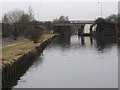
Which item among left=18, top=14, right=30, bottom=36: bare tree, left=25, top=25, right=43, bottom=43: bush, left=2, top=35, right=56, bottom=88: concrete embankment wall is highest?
left=18, top=14, right=30, bottom=36: bare tree

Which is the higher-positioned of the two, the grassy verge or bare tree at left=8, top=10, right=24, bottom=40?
bare tree at left=8, top=10, right=24, bottom=40

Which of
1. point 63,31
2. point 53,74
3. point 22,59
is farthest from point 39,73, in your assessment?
point 63,31

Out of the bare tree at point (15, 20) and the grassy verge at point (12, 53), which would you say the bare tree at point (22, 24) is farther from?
the grassy verge at point (12, 53)

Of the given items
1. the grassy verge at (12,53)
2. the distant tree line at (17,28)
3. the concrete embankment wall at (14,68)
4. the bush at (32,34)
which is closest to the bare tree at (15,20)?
the distant tree line at (17,28)

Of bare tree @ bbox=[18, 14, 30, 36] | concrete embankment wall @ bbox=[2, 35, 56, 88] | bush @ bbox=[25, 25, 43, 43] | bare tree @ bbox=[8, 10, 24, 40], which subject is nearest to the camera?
concrete embankment wall @ bbox=[2, 35, 56, 88]

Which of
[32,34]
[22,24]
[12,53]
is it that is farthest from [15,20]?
[12,53]

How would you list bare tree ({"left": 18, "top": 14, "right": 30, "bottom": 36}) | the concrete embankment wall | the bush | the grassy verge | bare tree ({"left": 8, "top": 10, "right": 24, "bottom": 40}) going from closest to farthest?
1. the concrete embankment wall
2. the grassy verge
3. the bush
4. bare tree ({"left": 8, "top": 10, "right": 24, "bottom": 40})
5. bare tree ({"left": 18, "top": 14, "right": 30, "bottom": 36})

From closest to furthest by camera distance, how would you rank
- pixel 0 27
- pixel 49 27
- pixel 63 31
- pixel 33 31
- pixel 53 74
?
pixel 53 74
pixel 33 31
pixel 0 27
pixel 49 27
pixel 63 31

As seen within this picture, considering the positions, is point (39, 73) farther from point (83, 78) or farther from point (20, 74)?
point (83, 78)

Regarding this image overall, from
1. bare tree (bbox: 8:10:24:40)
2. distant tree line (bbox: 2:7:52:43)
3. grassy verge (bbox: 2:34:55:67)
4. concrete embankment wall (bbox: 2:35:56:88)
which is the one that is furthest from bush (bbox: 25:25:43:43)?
concrete embankment wall (bbox: 2:35:56:88)

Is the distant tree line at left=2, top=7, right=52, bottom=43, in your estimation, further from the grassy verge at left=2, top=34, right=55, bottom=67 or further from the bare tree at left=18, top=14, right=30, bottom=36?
the grassy verge at left=2, top=34, right=55, bottom=67

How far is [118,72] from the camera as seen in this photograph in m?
21.9

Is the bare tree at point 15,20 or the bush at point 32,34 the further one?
the bare tree at point 15,20

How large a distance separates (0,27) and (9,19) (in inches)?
132
